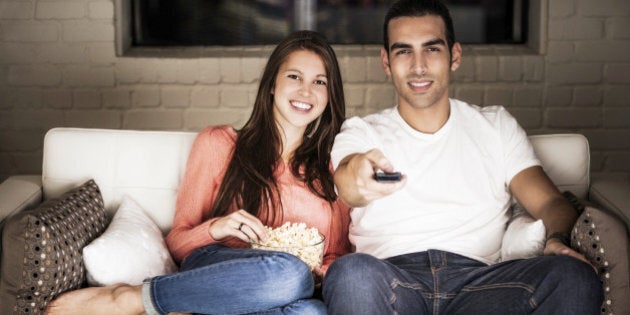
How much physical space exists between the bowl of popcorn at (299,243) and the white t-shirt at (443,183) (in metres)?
0.23

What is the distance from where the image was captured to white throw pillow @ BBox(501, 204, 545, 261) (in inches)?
83.1

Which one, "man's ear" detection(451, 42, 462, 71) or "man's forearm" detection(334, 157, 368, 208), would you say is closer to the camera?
"man's forearm" detection(334, 157, 368, 208)

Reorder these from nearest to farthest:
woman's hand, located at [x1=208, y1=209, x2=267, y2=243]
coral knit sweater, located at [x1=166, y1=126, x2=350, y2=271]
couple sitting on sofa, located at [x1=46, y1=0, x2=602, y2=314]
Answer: couple sitting on sofa, located at [x1=46, y1=0, x2=602, y2=314] → woman's hand, located at [x1=208, y1=209, x2=267, y2=243] → coral knit sweater, located at [x1=166, y1=126, x2=350, y2=271]

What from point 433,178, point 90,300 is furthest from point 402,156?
point 90,300

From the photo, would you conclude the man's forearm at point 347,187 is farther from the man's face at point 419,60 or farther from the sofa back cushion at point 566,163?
the sofa back cushion at point 566,163

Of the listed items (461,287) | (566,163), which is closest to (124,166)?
(461,287)

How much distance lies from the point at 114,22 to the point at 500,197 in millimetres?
1973

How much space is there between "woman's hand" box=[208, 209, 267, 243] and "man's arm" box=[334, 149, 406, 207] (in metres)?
0.23

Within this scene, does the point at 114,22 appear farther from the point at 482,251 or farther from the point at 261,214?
the point at 482,251

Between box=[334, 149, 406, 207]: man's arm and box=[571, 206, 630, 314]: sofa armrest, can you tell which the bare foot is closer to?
box=[334, 149, 406, 207]: man's arm

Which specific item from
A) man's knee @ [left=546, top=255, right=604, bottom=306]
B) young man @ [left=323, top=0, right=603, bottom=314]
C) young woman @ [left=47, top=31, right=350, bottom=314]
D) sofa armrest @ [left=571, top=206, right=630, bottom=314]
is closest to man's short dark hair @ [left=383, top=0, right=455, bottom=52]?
young man @ [left=323, top=0, right=603, bottom=314]

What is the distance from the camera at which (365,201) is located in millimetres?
2020

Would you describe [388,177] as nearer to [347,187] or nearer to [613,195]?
[347,187]

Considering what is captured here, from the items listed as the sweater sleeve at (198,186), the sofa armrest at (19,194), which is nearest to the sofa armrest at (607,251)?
the sweater sleeve at (198,186)
